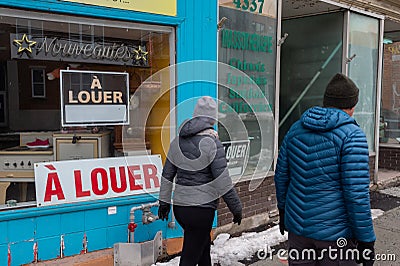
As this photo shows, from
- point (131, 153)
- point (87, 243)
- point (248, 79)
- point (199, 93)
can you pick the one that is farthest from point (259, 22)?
point (87, 243)

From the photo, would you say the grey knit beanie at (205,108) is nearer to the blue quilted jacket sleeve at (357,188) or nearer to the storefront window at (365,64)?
the blue quilted jacket sleeve at (357,188)

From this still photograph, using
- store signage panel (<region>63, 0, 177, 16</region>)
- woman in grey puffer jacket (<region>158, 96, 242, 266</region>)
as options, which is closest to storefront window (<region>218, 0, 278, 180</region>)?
store signage panel (<region>63, 0, 177, 16</region>)

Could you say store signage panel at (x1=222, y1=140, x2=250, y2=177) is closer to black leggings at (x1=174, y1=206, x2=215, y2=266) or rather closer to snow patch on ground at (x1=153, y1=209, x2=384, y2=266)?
snow patch on ground at (x1=153, y1=209, x2=384, y2=266)

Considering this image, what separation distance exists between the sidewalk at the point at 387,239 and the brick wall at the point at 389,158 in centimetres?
259

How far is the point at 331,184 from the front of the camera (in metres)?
2.44

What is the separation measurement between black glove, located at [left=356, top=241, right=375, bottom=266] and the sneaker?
9.76 ft

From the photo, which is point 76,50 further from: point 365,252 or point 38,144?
point 365,252

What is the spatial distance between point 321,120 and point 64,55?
2.45 m

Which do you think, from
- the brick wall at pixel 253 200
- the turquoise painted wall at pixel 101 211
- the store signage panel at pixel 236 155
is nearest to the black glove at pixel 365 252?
the turquoise painted wall at pixel 101 211

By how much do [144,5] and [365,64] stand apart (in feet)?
15.3

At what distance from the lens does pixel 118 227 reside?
12.6 ft

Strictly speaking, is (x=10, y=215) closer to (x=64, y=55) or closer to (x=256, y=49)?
(x=64, y=55)

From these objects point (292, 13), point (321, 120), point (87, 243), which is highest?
point (292, 13)

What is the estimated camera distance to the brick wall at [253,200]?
4720 millimetres
